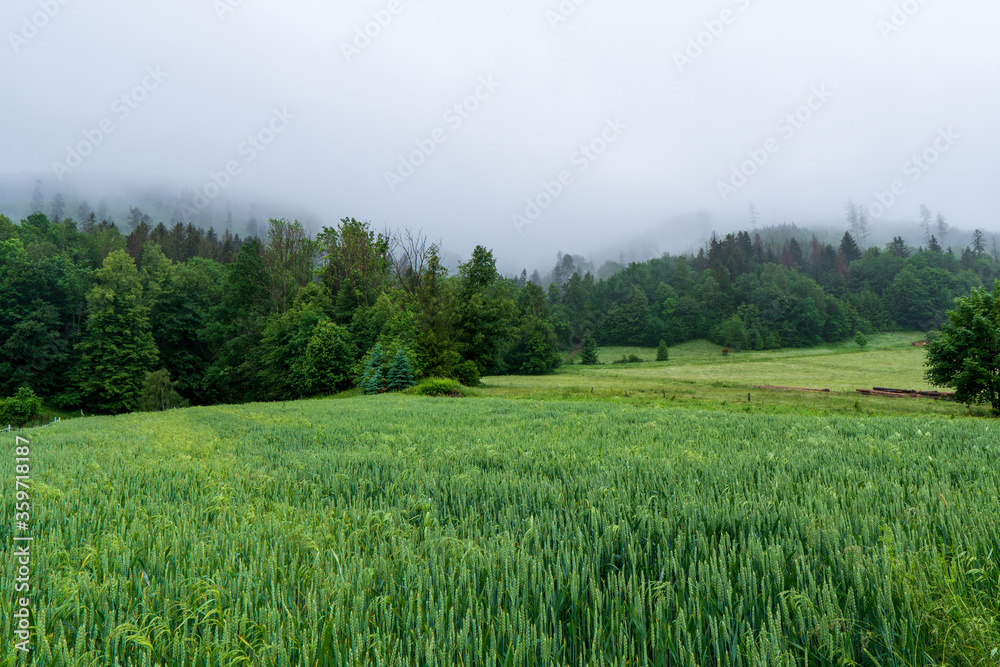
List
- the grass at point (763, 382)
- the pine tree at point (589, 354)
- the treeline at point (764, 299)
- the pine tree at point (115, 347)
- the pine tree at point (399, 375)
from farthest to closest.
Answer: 1. the treeline at point (764, 299)
2. the pine tree at point (589, 354)
3. the pine tree at point (115, 347)
4. the pine tree at point (399, 375)
5. the grass at point (763, 382)

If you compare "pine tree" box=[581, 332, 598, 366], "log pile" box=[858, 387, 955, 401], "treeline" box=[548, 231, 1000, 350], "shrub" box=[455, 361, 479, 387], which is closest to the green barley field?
"log pile" box=[858, 387, 955, 401]

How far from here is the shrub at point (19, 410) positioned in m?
35.4

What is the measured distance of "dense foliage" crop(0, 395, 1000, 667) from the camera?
6.03ft

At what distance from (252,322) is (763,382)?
184ft

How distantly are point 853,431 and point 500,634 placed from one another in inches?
379

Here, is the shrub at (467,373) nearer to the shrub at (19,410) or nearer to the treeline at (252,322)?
the treeline at (252,322)

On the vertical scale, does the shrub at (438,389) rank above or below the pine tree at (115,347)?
below

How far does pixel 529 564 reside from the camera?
8.50 ft

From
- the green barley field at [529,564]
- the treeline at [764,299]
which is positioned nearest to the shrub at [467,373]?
the green barley field at [529,564]

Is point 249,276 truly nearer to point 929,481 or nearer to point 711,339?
point 929,481

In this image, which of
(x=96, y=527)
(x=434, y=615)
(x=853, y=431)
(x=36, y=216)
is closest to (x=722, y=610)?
(x=434, y=615)

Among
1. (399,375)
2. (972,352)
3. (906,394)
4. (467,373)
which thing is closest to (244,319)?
(399,375)

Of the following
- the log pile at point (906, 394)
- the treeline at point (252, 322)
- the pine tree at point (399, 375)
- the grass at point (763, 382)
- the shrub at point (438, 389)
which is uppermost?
the treeline at point (252, 322)

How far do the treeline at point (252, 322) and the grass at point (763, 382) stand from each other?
922 centimetres
